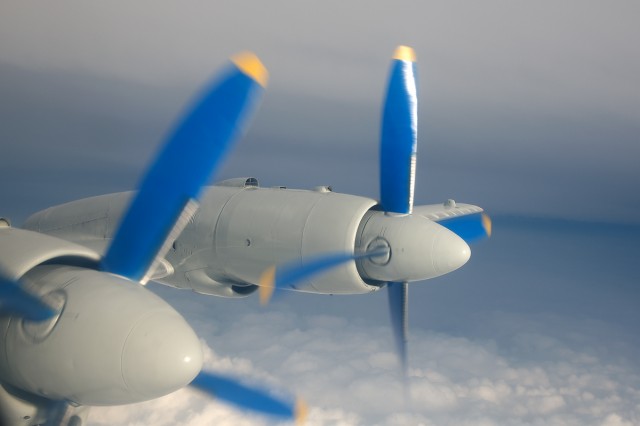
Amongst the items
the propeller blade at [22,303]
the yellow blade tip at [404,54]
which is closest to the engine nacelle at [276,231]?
the yellow blade tip at [404,54]

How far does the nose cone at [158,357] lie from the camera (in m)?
7.18

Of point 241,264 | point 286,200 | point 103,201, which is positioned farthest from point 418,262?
point 103,201

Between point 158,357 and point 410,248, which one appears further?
point 410,248

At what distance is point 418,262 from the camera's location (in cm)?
1264

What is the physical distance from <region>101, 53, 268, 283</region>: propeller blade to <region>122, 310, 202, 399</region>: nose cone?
5.77ft

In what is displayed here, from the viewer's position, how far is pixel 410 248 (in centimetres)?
1269

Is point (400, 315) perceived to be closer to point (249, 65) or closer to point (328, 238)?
point (328, 238)

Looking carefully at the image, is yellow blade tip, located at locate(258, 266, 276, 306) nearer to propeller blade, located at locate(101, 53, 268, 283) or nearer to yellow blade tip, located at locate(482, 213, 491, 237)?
propeller blade, located at locate(101, 53, 268, 283)

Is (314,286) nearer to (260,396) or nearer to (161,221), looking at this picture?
(260,396)

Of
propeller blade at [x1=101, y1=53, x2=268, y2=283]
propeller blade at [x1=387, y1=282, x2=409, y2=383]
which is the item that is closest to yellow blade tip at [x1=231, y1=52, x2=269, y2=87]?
propeller blade at [x1=101, y1=53, x2=268, y2=283]

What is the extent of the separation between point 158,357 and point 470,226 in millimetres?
13630

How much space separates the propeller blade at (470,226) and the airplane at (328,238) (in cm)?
455

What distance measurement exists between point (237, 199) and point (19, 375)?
805cm

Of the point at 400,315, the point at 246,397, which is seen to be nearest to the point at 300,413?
the point at 246,397
